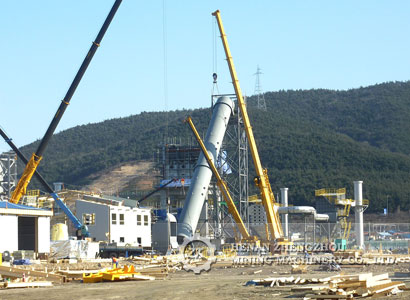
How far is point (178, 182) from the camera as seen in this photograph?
77.7 m

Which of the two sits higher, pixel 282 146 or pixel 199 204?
pixel 282 146

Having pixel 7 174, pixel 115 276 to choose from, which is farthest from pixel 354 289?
pixel 7 174

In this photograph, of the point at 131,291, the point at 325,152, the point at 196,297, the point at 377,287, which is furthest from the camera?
the point at 325,152

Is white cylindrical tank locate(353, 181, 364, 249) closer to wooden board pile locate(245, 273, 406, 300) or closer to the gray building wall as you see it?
the gray building wall

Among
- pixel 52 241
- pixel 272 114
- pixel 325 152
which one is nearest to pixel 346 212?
pixel 52 241

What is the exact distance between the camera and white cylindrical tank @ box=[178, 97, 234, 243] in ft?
216

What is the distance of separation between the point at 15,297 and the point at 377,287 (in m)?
12.7

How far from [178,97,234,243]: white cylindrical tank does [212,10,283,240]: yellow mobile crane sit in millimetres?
2580

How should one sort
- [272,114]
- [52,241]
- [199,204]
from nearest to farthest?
[52,241], [199,204], [272,114]

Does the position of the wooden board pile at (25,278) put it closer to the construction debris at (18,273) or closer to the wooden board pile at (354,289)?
the construction debris at (18,273)

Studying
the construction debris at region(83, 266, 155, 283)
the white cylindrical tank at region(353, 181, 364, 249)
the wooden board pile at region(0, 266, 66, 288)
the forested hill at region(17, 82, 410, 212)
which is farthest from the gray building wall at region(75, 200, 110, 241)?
the forested hill at region(17, 82, 410, 212)

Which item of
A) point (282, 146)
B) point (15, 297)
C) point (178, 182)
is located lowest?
point (15, 297)

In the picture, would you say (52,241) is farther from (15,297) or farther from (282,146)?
(282,146)

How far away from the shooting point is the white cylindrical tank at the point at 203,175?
6594 centimetres
